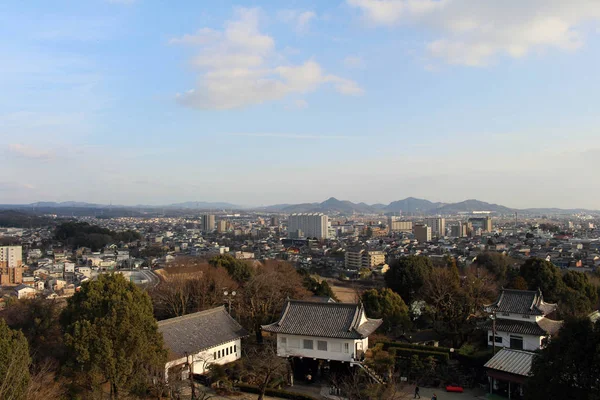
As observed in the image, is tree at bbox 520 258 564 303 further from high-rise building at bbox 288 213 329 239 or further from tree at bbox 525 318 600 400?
high-rise building at bbox 288 213 329 239

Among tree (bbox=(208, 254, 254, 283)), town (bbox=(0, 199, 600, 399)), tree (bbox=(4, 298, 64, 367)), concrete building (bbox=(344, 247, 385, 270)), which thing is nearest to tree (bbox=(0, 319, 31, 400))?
town (bbox=(0, 199, 600, 399))

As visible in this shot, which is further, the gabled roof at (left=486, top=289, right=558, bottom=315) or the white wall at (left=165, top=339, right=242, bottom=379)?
the gabled roof at (left=486, top=289, right=558, bottom=315)

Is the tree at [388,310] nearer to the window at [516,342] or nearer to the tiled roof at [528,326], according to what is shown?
the tiled roof at [528,326]

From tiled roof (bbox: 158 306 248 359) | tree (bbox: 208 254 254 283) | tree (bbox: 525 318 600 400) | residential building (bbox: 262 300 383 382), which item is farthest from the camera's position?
tree (bbox: 208 254 254 283)

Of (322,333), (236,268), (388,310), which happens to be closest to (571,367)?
(322,333)

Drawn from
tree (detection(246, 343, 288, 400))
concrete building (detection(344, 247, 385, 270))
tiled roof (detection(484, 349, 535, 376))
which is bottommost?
concrete building (detection(344, 247, 385, 270))

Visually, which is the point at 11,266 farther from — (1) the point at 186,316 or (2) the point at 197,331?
(2) the point at 197,331

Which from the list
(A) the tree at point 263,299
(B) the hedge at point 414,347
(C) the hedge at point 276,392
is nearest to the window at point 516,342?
(B) the hedge at point 414,347
